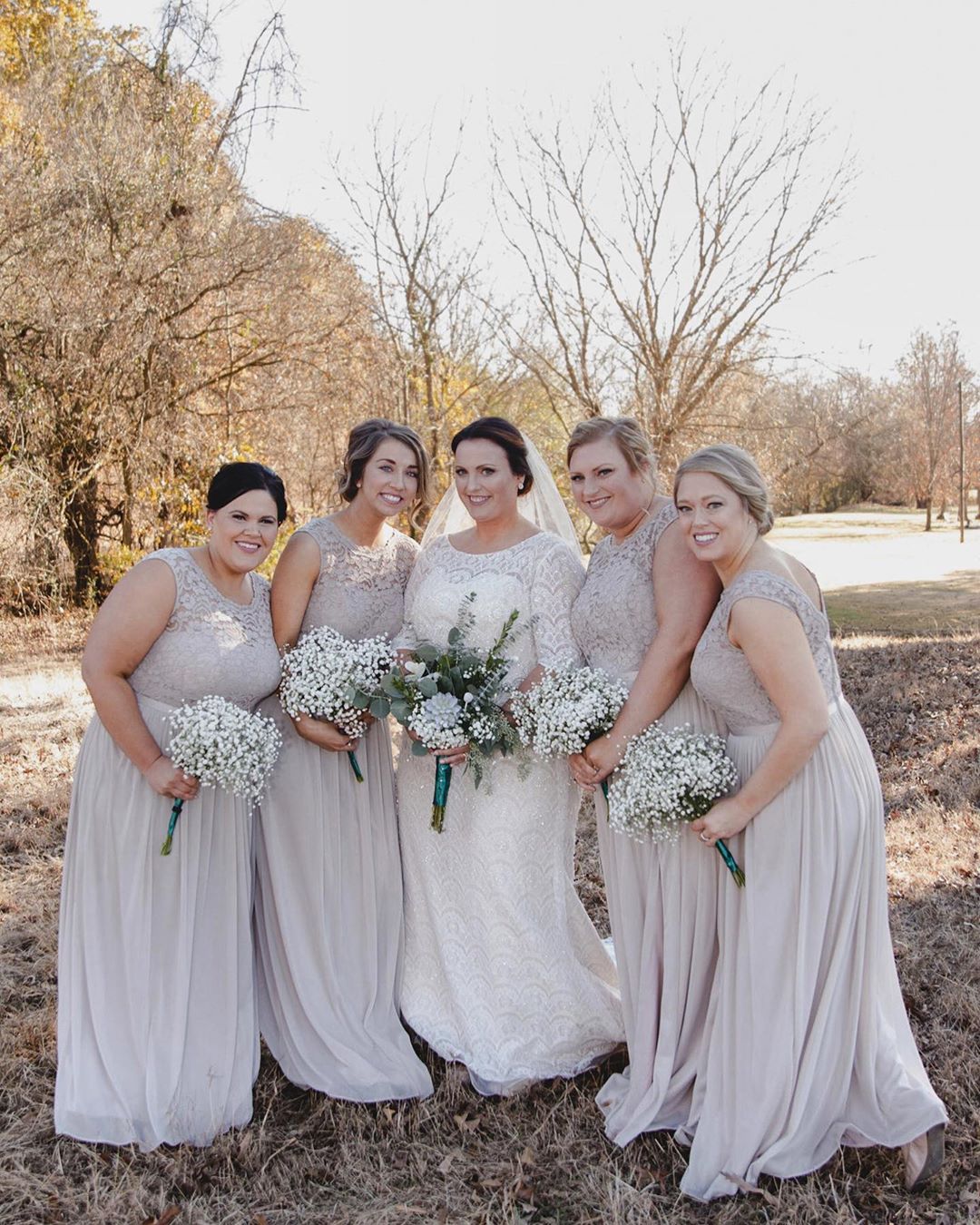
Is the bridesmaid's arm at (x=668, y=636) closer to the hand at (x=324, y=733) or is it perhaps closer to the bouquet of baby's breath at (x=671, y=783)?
the bouquet of baby's breath at (x=671, y=783)

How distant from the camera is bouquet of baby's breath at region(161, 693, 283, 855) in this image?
11.2ft

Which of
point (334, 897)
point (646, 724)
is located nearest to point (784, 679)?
point (646, 724)

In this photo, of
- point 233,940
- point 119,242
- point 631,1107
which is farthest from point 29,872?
point 119,242

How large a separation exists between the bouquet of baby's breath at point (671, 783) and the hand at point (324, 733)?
1.15 metres

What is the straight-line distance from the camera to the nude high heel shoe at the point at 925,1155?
10.2 feet

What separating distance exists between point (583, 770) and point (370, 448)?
155cm

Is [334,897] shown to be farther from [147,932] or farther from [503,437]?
[503,437]

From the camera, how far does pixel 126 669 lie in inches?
140

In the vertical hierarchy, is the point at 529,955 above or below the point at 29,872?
above

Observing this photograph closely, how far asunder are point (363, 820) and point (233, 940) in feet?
→ 2.31

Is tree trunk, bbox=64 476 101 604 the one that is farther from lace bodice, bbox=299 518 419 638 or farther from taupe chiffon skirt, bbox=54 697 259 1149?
taupe chiffon skirt, bbox=54 697 259 1149

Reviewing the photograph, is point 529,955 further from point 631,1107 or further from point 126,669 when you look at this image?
point 126,669

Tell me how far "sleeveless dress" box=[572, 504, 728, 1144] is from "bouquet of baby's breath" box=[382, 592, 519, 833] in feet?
1.28

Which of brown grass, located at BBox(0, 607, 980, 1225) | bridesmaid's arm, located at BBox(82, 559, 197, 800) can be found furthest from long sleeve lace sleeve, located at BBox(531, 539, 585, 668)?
brown grass, located at BBox(0, 607, 980, 1225)
